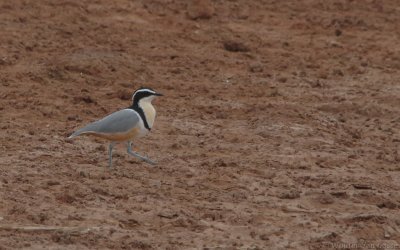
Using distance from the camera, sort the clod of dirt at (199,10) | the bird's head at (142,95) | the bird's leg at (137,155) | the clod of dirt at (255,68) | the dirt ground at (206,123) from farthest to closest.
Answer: the clod of dirt at (199,10) → the clod of dirt at (255,68) → the bird's head at (142,95) → the bird's leg at (137,155) → the dirt ground at (206,123)

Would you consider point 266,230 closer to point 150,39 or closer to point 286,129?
point 286,129

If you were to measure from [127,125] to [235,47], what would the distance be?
4.91 m

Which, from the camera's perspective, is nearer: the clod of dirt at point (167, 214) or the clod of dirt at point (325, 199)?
the clod of dirt at point (167, 214)

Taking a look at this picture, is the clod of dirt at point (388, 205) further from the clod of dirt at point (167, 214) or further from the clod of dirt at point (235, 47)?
the clod of dirt at point (235, 47)

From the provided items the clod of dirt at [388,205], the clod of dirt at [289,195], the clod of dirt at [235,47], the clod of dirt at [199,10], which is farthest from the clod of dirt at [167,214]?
the clod of dirt at [199,10]

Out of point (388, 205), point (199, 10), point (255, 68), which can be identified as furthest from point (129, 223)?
point (199, 10)

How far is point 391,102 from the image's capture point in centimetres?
1322

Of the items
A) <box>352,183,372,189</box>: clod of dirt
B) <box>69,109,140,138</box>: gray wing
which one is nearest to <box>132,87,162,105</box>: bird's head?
<box>69,109,140,138</box>: gray wing

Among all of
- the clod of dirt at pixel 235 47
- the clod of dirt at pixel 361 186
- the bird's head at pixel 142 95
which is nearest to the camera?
the clod of dirt at pixel 361 186

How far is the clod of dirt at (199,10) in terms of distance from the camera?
15766 millimetres

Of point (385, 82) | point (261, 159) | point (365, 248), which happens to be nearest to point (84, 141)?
point (261, 159)

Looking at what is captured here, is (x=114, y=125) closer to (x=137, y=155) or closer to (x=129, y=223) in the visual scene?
(x=137, y=155)

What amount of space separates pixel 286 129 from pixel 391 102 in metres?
1.97

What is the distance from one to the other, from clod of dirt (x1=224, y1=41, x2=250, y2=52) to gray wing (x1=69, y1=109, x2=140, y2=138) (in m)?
4.74
